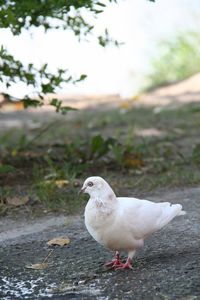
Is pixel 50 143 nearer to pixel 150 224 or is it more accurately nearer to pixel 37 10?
pixel 37 10

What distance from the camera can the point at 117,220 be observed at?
3600mm

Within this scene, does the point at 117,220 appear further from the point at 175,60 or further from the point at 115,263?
the point at 175,60

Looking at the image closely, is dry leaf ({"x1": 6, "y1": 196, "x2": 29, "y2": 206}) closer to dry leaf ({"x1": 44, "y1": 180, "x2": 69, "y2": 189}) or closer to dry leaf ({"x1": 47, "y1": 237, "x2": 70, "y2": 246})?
Answer: dry leaf ({"x1": 44, "y1": 180, "x2": 69, "y2": 189})

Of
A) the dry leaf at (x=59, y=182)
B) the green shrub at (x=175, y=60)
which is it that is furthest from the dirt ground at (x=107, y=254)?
the green shrub at (x=175, y=60)

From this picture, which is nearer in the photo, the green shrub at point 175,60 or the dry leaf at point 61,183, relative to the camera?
the dry leaf at point 61,183

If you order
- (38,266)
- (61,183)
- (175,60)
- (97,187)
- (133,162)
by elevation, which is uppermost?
(175,60)

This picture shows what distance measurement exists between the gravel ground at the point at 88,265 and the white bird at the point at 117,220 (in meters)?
0.14

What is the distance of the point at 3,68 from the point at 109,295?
250cm

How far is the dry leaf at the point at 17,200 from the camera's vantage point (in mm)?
5039

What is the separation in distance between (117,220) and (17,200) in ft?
5.36

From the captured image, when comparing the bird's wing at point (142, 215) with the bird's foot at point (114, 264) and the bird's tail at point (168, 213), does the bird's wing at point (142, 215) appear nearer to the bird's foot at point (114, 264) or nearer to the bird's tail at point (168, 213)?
the bird's tail at point (168, 213)

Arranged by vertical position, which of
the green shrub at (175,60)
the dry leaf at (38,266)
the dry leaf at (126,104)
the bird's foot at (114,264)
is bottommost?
the dry leaf at (38,266)

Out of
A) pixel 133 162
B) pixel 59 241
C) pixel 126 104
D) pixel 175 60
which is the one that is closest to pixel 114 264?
pixel 59 241

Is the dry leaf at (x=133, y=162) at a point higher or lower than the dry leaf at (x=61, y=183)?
higher
